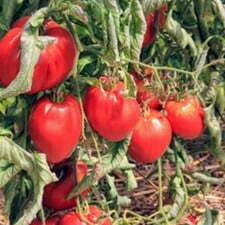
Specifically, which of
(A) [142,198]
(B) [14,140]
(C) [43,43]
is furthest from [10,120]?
(A) [142,198]

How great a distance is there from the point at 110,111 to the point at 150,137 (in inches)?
9.0

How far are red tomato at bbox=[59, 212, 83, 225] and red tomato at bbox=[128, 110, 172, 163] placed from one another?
0.56 feet

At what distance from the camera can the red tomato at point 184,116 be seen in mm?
1572

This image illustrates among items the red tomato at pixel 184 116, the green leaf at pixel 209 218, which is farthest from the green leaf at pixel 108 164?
the green leaf at pixel 209 218

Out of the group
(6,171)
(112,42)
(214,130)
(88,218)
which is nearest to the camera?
(112,42)

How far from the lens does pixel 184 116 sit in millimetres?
1563

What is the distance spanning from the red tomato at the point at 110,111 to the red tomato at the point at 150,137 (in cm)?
19

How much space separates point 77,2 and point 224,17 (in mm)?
526

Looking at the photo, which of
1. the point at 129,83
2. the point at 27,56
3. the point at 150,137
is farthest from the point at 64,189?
the point at 27,56

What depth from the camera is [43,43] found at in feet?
3.53

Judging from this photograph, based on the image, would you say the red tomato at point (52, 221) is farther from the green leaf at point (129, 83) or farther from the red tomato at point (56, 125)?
the green leaf at point (129, 83)

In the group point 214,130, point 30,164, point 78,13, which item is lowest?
point 214,130

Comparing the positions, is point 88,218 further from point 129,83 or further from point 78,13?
point 78,13

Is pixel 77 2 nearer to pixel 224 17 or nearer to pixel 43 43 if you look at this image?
pixel 43 43
